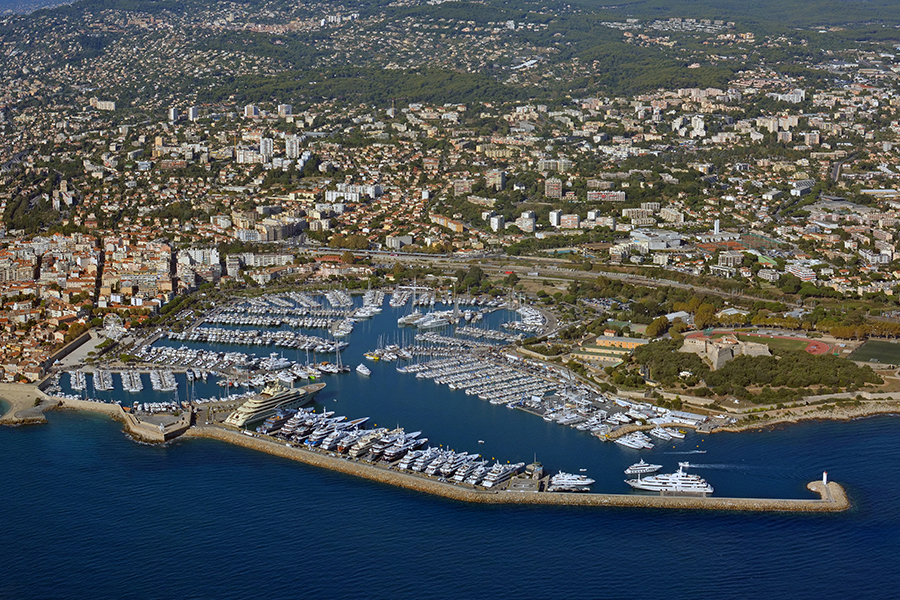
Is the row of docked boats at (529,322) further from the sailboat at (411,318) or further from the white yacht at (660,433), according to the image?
the white yacht at (660,433)

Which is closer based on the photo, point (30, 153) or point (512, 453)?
point (512, 453)

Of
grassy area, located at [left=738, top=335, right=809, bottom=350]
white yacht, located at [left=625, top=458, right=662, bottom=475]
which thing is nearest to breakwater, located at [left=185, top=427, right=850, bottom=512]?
white yacht, located at [left=625, top=458, right=662, bottom=475]

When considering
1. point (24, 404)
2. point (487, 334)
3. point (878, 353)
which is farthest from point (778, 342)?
point (24, 404)

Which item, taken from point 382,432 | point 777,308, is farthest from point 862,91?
point 382,432

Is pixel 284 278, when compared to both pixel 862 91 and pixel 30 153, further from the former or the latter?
pixel 862 91

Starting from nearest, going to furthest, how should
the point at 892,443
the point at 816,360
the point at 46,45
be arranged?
the point at 892,443 < the point at 816,360 < the point at 46,45

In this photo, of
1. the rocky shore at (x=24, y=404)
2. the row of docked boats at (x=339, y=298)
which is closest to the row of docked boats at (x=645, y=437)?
the rocky shore at (x=24, y=404)

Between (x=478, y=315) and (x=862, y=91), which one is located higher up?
(x=862, y=91)
